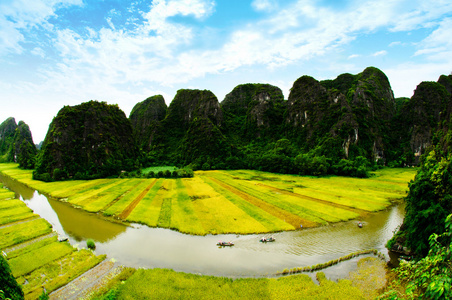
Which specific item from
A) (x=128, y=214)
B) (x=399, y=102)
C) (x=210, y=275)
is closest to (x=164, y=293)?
(x=210, y=275)

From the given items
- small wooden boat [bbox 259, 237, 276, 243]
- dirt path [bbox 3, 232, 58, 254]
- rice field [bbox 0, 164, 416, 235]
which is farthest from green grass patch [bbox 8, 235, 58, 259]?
small wooden boat [bbox 259, 237, 276, 243]

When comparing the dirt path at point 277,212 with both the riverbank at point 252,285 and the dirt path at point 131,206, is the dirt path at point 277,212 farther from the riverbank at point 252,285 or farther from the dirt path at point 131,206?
the dirt path at point 131,206

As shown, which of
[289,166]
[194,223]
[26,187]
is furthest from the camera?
[289,166]

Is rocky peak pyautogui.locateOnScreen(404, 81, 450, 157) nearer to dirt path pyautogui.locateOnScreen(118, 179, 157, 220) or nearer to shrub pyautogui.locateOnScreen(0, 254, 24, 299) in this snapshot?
dirt path pyautogui.locateOnScreen(118, 179, 157, 220)

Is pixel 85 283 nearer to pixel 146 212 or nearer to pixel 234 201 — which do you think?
pixel 146 212

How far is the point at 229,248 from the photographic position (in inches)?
1145

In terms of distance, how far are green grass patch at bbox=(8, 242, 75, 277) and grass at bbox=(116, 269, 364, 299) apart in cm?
1197

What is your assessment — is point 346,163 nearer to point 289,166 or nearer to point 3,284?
point 289,166

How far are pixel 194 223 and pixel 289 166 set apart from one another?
Answer: 2311 inches

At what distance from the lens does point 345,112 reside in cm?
9312

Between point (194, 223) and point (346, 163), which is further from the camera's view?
point (346, 163)

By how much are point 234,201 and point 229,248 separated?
63.3 feet

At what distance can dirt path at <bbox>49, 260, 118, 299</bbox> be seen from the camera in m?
20.8

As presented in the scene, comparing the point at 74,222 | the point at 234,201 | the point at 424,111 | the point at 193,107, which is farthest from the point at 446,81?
the point at 74,222
